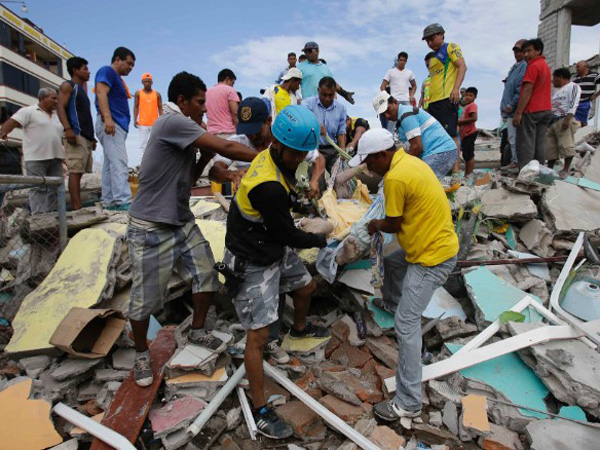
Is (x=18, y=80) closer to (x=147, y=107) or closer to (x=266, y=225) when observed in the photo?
(x=147, y=107)

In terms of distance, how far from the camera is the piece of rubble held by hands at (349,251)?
11.0ft

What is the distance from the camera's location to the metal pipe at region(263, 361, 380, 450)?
2.33 meters

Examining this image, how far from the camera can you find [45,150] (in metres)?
4.62

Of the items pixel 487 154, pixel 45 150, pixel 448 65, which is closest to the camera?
pixel 45 150

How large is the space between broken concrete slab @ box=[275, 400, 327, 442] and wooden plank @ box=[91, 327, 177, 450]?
89cm

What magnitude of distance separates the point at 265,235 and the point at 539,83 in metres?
5.59

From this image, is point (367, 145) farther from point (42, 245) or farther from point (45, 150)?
point (45, 150)

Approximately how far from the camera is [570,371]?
2.65 m

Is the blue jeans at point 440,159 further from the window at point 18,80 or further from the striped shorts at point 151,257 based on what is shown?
the window at point 18,80

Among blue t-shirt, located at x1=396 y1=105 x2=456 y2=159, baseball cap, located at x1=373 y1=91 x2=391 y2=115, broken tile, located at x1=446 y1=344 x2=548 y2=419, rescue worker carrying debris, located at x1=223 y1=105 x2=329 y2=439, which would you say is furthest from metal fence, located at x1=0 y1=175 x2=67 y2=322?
broken tile, located at x1=446 y1=344 x2=548 y2=419

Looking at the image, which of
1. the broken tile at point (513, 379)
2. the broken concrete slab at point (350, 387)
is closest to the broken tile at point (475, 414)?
the broken tile at point (513, 379)

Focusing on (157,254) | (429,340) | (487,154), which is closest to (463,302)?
(429,340)

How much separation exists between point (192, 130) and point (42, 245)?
2704 millimetres

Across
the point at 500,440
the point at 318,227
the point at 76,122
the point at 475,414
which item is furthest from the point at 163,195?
the point at 76,122
